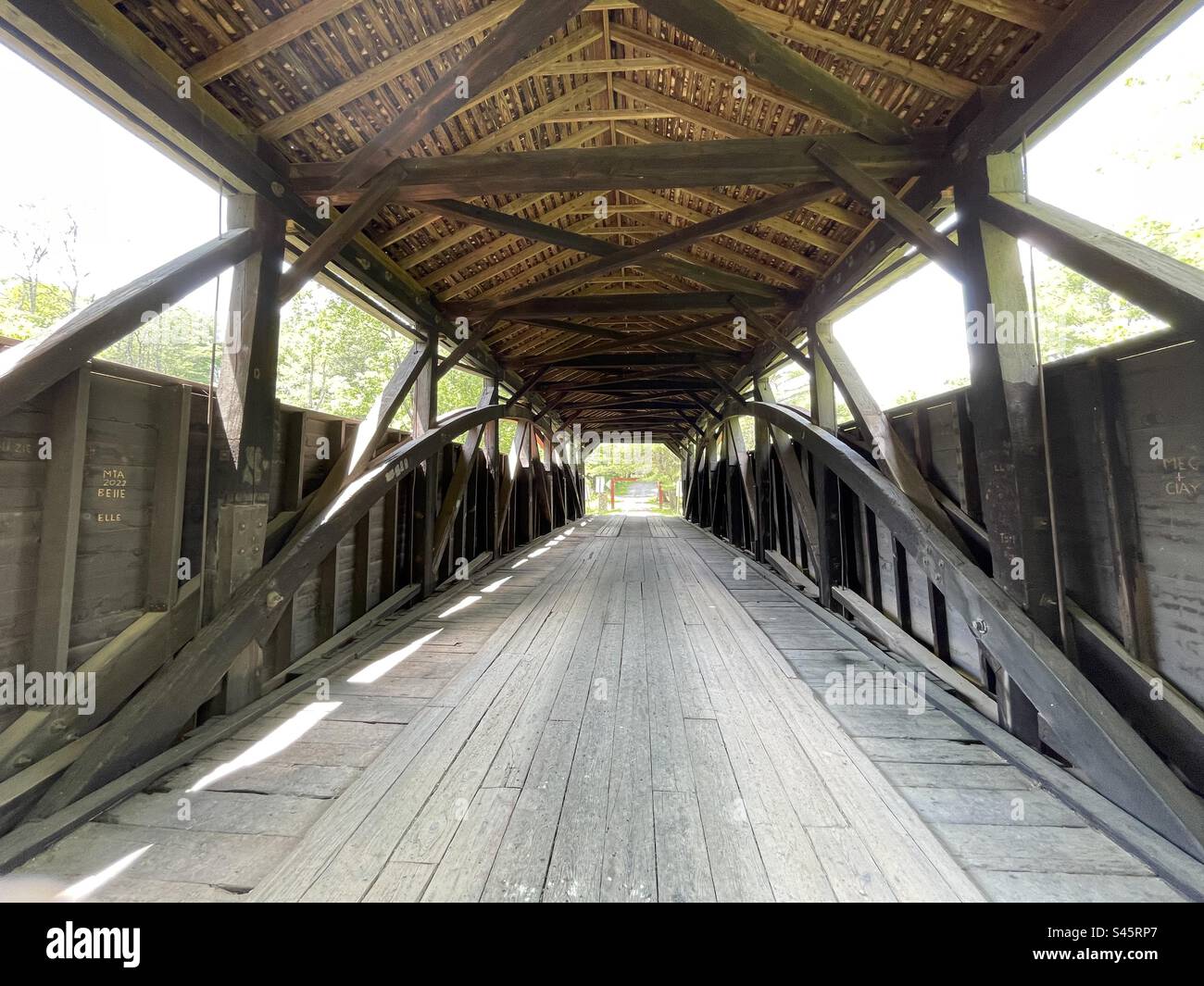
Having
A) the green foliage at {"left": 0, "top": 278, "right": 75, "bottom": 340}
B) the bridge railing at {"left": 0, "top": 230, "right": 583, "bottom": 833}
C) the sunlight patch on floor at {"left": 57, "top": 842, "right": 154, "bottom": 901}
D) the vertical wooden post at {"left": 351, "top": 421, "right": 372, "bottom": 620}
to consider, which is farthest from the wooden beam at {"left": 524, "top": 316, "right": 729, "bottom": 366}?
the green foliage at {"left": 0, "top": 278, "right": 75, "bottom": 340}

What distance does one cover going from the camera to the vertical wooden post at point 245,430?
101 inches

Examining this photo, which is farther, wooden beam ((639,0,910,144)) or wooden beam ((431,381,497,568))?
wooden beam ((431,381,497,568))

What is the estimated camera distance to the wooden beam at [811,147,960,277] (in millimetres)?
2820

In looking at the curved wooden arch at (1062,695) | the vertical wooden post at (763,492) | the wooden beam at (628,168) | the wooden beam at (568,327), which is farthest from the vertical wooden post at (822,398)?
the wooden beam at (568,327)

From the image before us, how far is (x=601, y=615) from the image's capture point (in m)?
4.41

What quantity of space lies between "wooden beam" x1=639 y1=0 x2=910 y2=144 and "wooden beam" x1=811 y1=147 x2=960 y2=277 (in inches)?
7.7

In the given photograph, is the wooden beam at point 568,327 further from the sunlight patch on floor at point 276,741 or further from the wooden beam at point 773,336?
the sunlight patch on floor at point 276,741

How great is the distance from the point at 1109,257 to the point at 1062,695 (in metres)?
1.89

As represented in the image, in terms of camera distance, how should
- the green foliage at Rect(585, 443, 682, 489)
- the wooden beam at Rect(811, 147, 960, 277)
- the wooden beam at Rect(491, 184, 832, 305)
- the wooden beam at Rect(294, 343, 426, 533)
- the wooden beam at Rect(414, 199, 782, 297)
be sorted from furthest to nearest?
the green foliage at Rect(585, 443, 682, 489) < the wooden beam at Rect(414, 199, 782, 297) < the wooden beam at Rect(491, 184, 832, 305) < the wooden beam at Rect(294, 343, 426, 533) < the wooden beam at Rect(811, 147, 960, 277)

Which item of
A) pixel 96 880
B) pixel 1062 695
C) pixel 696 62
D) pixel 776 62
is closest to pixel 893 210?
pixel 776 62

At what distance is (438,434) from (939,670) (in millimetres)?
4401

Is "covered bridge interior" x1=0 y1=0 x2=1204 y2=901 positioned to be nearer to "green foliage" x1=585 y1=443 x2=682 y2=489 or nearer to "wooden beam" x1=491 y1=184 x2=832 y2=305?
"wooden beam" x1=491 y1=184 x2=832 y2=305

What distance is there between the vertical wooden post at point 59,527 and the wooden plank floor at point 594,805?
0.72 meters

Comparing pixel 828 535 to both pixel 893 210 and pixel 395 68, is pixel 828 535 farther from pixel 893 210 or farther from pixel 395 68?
pixel 395 68
